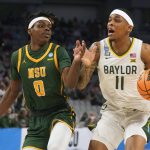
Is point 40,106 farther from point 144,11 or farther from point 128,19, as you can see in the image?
point 144,11

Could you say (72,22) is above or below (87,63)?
above

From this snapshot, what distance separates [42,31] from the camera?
18.8ft

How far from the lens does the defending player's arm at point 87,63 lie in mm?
5371

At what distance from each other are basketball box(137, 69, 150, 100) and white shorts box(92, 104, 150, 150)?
32 centimetres

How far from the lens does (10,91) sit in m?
6.09

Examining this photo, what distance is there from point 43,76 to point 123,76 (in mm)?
932

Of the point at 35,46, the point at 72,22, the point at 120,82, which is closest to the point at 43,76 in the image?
the point at 35,46

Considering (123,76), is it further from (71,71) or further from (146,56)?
(71,71)

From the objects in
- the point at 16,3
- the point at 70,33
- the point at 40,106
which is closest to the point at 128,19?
the point at 40,106

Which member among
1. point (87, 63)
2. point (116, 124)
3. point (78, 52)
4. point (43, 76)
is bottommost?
point (116, 124)

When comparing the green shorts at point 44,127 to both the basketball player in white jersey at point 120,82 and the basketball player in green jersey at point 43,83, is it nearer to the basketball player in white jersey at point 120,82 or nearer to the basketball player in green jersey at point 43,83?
the basketball player in green jersey at point 43,83

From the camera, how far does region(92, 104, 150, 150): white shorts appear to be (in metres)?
5.95

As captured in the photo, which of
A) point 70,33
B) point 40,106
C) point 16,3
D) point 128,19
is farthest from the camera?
point 16,3

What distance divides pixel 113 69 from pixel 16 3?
19527 mm
